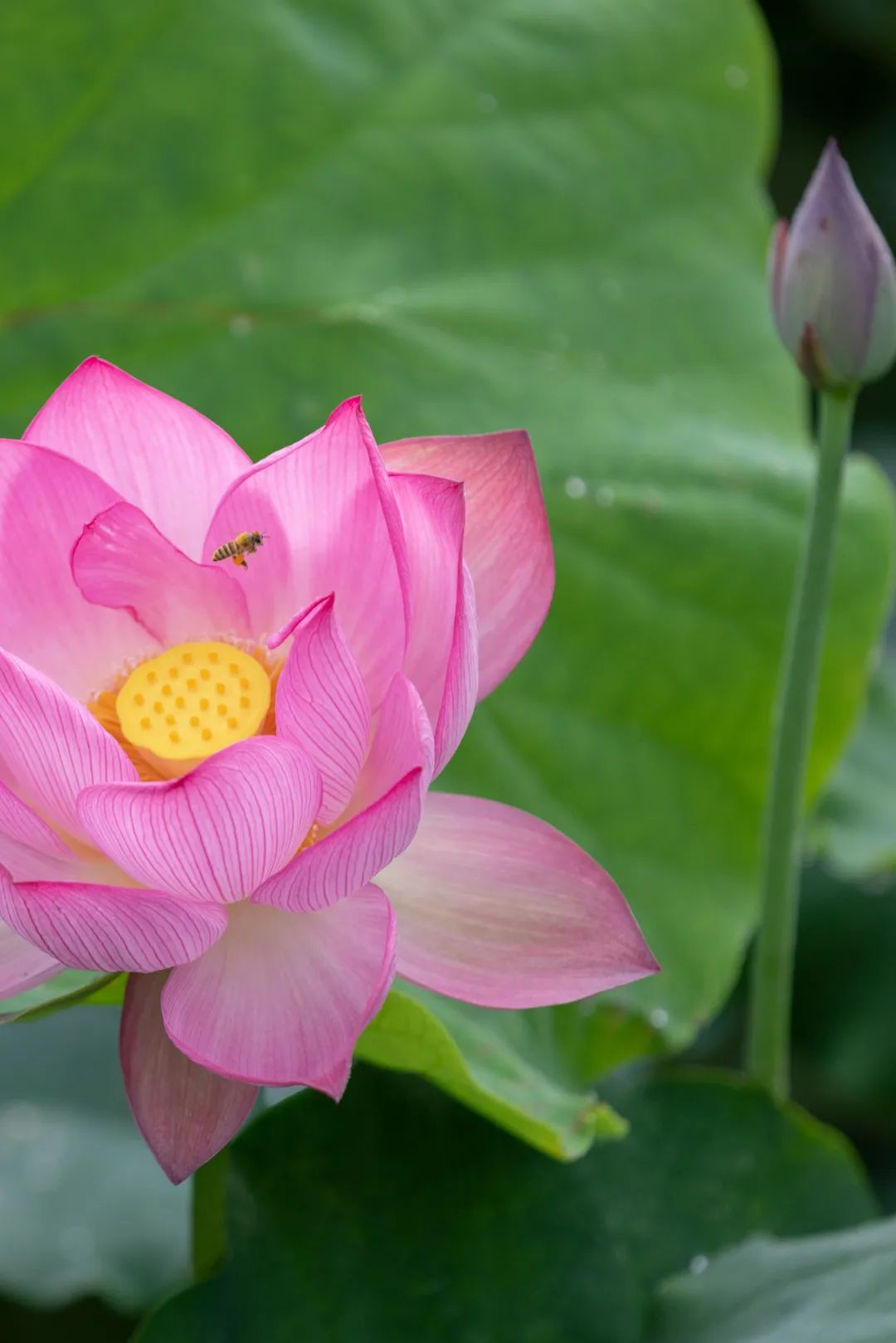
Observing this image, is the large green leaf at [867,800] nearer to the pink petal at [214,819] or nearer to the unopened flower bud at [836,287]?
the unopened flower bud at [836,287]

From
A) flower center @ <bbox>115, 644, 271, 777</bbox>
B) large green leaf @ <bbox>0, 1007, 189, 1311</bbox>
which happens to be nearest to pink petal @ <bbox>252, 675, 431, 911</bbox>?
flower center @ <bbox>115, 644, 271, 777</bbox>

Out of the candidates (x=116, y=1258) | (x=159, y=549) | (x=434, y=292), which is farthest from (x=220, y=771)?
(x=116, y=1258)

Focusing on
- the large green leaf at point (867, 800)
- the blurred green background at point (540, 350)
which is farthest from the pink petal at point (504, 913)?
the large green leaf at point (867, 800)

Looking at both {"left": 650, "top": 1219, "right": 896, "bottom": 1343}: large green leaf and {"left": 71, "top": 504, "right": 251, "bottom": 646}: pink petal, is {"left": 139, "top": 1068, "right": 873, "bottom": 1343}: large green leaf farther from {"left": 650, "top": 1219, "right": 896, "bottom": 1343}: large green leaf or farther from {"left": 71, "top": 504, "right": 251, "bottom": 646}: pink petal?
{"left": 71, "top": 504, "right": 251, "bottom": 646}: pink petal

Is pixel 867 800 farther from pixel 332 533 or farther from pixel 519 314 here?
pixel 332 533

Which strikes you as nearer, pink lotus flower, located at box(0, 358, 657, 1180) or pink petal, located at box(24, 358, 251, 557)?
pink lotus flower, located at box(0, 358, 657, 1180)

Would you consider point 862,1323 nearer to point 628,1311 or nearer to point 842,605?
point 628,1311

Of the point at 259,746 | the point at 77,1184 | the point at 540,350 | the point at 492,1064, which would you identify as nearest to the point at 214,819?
the point at 259,746
